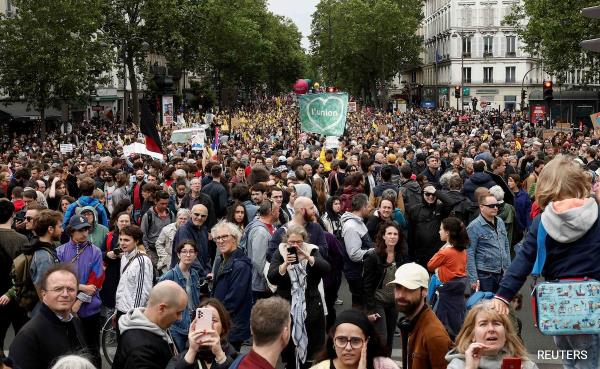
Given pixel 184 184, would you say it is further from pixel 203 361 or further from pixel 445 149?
A: pixel 445 149

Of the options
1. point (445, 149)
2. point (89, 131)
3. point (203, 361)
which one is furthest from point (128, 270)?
point (89, 131)

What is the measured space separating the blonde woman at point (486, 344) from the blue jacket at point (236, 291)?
3.31m

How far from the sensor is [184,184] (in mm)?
12734

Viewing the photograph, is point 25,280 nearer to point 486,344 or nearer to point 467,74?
point 486,344

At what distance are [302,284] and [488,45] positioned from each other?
8810 centimetres

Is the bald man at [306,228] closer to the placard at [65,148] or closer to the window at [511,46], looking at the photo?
Answer: the placard at [65,148]

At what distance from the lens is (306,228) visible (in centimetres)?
827

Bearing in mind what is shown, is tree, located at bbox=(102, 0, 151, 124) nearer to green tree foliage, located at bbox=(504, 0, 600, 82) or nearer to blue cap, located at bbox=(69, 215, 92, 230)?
green tree foliage, located at bbox=(504, 0, 600, 82)

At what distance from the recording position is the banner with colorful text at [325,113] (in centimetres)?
2261

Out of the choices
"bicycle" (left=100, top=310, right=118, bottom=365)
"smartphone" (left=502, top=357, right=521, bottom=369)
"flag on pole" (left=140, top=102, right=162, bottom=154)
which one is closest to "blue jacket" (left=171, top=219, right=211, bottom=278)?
"bicycle" (left=100, top=310, right=118, bottom=365)

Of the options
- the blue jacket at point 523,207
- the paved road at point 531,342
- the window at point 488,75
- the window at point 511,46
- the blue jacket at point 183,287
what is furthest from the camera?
the window at point 488,75

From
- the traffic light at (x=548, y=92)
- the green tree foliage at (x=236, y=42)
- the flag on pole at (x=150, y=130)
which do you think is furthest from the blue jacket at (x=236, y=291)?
the green tree foliage at (x=236, y=42)

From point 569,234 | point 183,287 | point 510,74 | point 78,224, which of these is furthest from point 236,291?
point 510,74

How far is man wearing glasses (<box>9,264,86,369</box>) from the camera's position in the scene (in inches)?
211
